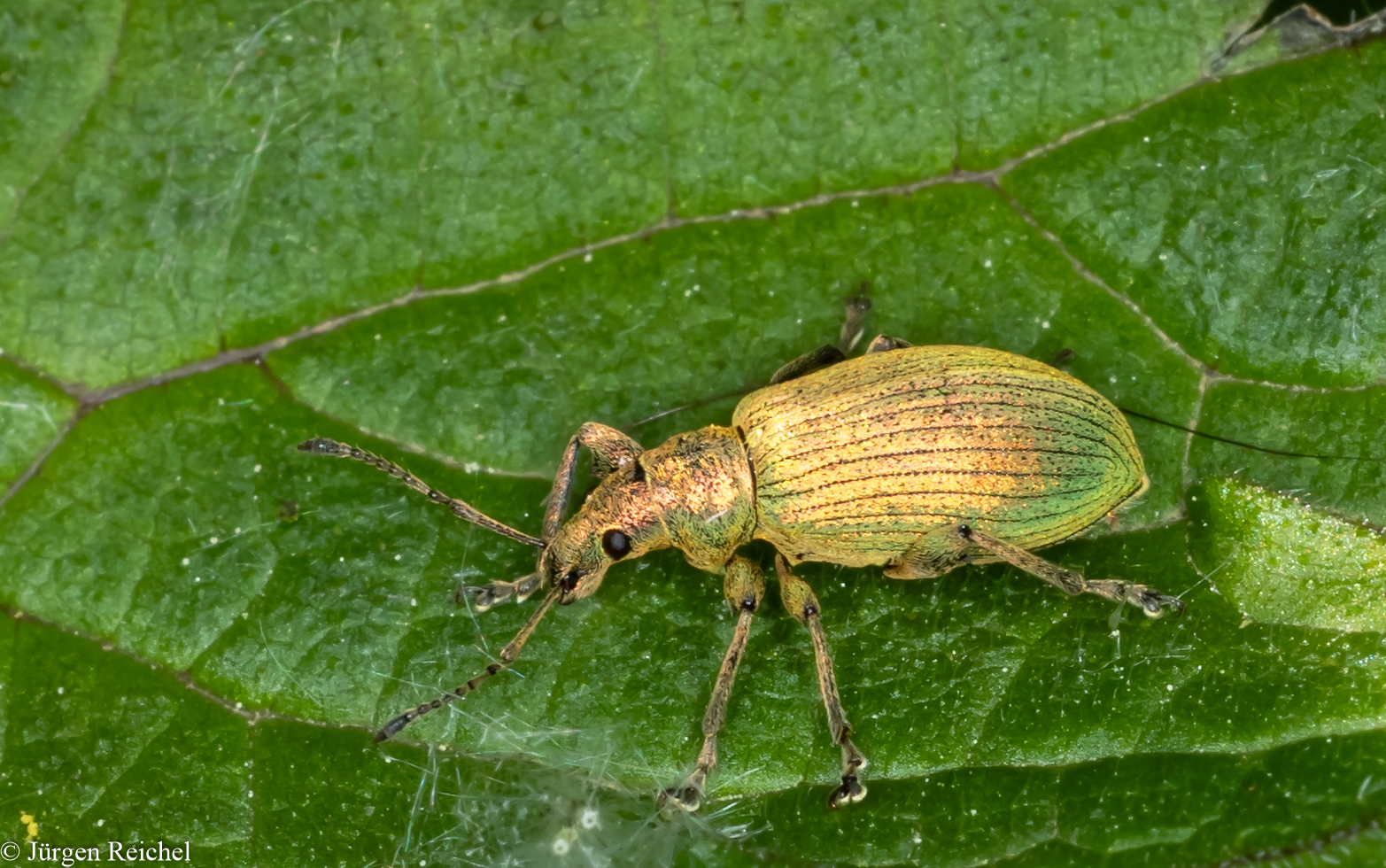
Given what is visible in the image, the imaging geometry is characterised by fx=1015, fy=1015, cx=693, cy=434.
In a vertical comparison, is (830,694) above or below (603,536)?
below

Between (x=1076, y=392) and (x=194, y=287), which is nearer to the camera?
(x=1076, y=392)

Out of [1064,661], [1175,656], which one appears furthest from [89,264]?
[1175,656]

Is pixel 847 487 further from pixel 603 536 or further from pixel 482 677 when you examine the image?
pixel 482 677

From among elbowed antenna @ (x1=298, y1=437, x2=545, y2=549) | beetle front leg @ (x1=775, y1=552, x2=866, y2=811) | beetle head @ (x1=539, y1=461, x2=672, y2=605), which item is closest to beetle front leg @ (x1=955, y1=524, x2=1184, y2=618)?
beetle front leg @ (x1=775, y1=552, x2=866, y2=811)

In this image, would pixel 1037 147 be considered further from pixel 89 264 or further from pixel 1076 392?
pixel 89 264

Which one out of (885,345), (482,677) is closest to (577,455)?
(482,677)

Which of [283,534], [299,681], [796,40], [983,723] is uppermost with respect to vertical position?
[796,40]

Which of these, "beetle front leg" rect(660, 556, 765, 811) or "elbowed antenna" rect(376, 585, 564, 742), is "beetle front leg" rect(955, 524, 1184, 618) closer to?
"beetle front leg" rect(660, 556, 765, 811)
